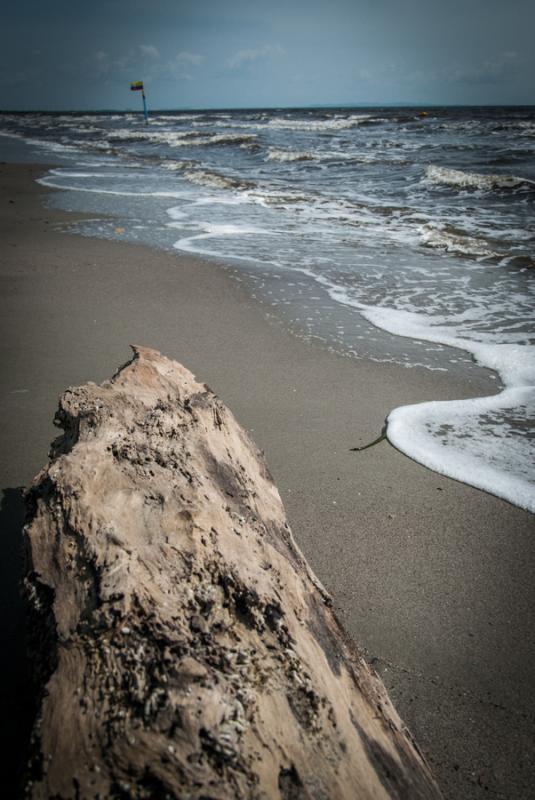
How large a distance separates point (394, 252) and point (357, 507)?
5867mm

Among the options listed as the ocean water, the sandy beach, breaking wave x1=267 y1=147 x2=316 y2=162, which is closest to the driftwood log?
the sandy beach

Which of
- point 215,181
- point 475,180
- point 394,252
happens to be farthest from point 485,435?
point 475,180

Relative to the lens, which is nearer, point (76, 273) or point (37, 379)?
point (37, 379)

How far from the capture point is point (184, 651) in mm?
1164

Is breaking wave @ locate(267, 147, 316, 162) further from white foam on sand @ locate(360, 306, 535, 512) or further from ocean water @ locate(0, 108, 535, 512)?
white foam on sand @ locate(360, 306, 535, 512)

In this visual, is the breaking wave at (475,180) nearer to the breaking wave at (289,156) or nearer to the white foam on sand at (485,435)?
the breaking wave at (289,156)

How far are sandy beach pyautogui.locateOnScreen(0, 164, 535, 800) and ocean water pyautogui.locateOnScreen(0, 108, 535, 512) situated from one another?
0.30 metres

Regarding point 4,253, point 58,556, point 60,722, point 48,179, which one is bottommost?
point 60,722

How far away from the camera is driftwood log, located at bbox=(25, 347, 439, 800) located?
1.03m

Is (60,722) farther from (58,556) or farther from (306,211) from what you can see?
(306,211)

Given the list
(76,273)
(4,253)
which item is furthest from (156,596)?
(4,253)

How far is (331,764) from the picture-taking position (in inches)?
44.4

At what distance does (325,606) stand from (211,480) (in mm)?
551

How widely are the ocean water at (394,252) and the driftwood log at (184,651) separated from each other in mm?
1734
